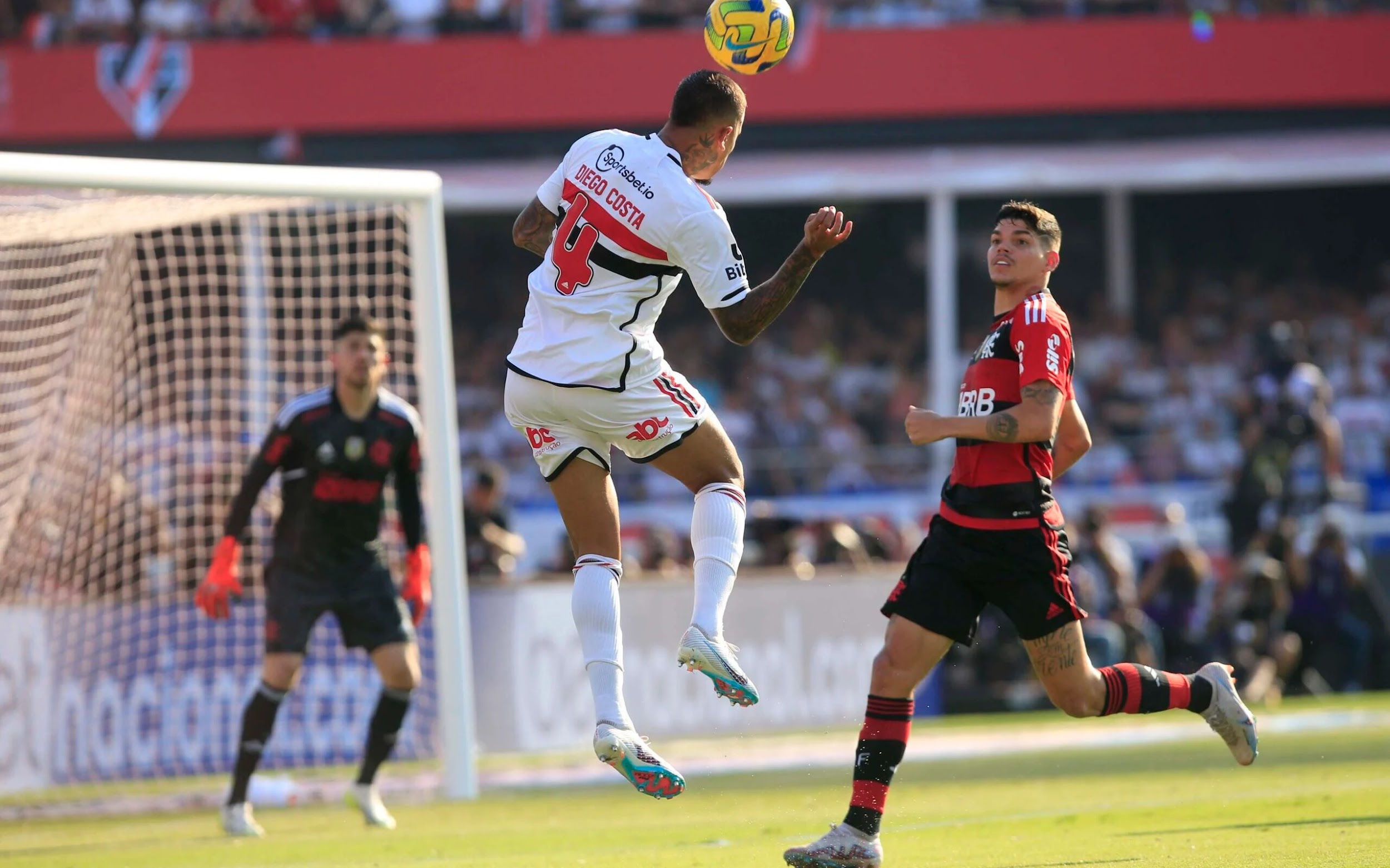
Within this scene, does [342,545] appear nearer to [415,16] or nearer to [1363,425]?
[1363,425]

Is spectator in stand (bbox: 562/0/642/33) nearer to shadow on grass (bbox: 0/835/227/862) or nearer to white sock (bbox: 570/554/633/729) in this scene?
shadow on grass (bbox: 0/835/227/862)

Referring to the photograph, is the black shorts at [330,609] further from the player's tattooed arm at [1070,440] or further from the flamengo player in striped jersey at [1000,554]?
the player's tattooed arm at [1070,440]

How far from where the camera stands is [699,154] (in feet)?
20.1

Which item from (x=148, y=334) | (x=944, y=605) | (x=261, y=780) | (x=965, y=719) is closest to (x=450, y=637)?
(x=261, y=780)

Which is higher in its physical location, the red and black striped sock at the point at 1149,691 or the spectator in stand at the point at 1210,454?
the spectator in stand at the point at 1210,454

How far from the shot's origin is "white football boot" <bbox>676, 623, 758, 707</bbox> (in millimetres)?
5859

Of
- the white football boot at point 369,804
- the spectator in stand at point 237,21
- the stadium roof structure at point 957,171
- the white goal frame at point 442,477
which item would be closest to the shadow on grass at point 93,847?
the white football boot at point 369,804

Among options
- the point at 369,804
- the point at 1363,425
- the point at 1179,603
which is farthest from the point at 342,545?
the point at 1363,425

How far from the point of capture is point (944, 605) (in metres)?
6.11

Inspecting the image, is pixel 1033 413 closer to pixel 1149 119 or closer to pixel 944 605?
pixel 944 605

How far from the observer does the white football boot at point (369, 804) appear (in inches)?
360

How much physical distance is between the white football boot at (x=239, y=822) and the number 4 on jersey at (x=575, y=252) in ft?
13.7

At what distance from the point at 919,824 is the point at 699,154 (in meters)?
3.65

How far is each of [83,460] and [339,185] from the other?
10.5ft
